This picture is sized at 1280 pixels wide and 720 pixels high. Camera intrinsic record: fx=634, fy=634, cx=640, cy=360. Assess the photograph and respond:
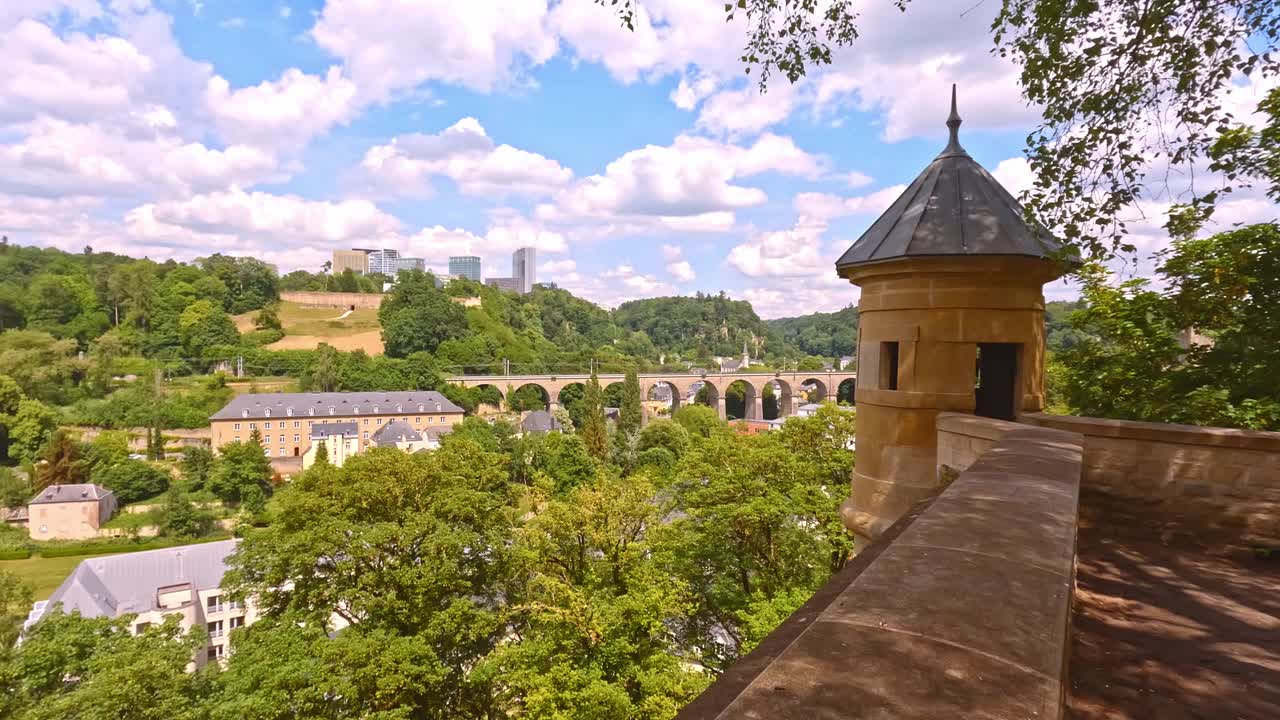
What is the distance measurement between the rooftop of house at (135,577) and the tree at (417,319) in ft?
211

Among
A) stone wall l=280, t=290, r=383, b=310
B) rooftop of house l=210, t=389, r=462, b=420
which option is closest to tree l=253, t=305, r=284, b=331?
stone wall l=280, t=290, r=383, b=310

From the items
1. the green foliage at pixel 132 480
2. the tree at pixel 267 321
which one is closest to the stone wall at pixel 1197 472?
the green foliage at pixel 132 480

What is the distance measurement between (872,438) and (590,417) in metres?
53.5

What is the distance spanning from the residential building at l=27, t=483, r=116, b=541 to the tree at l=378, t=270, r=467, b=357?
5068 cm

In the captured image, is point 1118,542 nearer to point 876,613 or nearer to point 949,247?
point 949,247

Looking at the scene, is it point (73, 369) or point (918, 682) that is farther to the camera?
point (73, 369)

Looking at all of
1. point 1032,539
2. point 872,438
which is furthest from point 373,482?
point 1032,539

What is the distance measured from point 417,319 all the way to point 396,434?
149ft

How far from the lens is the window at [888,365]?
6.38m

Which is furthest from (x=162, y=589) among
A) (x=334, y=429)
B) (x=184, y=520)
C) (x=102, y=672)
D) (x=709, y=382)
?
(x=709, y=382)

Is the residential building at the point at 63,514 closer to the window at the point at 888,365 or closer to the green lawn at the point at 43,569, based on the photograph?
the green lawn at the point at 43,569

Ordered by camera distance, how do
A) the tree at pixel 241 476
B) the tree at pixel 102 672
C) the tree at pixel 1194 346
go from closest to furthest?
the tree at pixel 1194 346
the tree at pixel 102 672
the tree at pixel 241 476

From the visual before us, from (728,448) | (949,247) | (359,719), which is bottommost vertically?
(359,719)

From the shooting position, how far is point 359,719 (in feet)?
41.6
